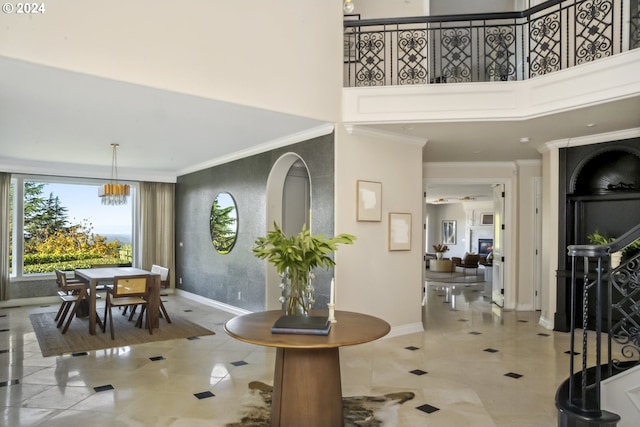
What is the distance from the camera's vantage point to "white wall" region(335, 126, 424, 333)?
213 inches

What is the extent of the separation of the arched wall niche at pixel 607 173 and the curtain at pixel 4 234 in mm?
9644

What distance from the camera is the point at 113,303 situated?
585 cm

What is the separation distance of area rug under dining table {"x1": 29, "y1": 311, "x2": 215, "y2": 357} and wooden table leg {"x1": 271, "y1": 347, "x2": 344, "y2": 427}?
341 centimetres

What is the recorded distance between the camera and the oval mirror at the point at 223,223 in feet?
24.9

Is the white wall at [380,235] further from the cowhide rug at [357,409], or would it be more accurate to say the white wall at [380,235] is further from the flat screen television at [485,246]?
the flat screen television at [485,246]

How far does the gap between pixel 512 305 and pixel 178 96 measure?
21.9 ft

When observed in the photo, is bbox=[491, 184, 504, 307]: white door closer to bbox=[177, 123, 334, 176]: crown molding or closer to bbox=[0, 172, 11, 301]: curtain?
bbox=[177, 123, 334, 176]: crown molding

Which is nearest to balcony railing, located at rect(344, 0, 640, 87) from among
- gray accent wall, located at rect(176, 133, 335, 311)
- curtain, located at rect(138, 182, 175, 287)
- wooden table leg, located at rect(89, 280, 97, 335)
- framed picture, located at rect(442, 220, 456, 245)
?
gray accent wall, located at rect(176, 133, 335, 311)

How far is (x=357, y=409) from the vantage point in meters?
3.41

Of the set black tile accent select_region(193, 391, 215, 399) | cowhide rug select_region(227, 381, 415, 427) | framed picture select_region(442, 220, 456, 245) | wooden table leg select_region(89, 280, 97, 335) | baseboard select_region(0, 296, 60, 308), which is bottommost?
baseboard select_region(0, 296, 60, 308)

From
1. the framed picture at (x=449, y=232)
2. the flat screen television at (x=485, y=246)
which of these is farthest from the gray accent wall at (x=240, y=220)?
the framed picture at (x=449, y=232)


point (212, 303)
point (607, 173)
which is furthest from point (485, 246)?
point (212, 303)

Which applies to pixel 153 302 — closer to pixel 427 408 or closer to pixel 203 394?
pixel 203 394

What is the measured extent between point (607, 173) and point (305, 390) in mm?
6012
